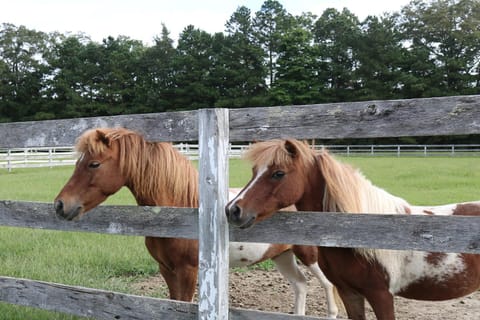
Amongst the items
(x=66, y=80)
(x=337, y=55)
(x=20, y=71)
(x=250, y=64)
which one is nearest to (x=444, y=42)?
(x=337, y=55)

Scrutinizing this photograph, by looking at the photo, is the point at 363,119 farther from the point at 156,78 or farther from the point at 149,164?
the point at 156,78

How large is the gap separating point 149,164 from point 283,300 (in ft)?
8.48

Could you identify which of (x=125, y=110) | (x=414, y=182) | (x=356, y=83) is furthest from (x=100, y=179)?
(x=125, y=110)

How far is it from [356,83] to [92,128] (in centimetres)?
4627

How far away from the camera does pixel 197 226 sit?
2605 millimetres

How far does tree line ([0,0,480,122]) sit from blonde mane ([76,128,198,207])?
1644 inches

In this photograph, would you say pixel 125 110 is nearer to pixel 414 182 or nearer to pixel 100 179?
pixel 414 182

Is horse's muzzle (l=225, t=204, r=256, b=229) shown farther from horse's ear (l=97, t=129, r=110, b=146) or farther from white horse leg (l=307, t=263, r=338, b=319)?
white horse leg (l=307, t=263, r=338, b=319)

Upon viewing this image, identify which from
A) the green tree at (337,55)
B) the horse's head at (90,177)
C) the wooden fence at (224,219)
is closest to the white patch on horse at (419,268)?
the wooden fence at (224,219)

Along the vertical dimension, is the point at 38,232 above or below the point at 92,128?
below

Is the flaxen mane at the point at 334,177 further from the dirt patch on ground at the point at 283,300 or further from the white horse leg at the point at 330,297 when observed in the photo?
the dirt patch on ground at the point at 283,300

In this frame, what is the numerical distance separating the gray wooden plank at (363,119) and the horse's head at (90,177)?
100 centimetres

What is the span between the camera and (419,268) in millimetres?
3232

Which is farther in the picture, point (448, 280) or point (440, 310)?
point (440, 310)
